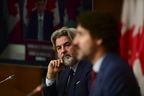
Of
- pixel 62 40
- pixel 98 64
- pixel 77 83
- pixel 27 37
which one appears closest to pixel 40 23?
pixel 27 37

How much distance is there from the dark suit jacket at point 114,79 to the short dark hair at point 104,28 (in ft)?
0.17

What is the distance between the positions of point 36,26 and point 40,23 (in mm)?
52

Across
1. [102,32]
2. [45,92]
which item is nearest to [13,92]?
[45,92]

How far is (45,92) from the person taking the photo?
2701mm

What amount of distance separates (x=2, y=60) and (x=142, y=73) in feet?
4.60

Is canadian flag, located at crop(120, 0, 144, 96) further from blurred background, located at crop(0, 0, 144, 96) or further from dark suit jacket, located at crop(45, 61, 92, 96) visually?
dark suit jacket, located at crop(45, 61, 92, 96)

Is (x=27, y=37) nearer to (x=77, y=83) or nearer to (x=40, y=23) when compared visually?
(x=40, y=23)

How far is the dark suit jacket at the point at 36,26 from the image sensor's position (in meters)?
3.73

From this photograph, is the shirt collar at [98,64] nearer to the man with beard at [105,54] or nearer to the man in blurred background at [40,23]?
the man with beard at [105,54]

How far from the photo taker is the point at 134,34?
334 cm

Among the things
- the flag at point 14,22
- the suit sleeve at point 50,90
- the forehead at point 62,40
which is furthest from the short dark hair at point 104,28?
the flag at point 14,22

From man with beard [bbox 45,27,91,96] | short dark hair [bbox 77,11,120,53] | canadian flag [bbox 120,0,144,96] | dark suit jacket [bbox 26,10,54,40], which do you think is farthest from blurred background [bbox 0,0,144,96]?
short dark hair [bbox 77,11,120,53]

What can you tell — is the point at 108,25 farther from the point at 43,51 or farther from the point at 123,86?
the point at 43,51

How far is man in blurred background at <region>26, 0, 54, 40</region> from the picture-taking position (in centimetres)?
373
